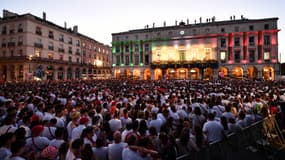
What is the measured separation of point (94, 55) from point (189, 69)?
3863cm

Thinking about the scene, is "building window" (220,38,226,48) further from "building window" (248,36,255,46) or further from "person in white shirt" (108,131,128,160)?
"person in white shirt" (108,131,128,160)

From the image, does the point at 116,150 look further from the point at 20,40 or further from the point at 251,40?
the point at 251,40

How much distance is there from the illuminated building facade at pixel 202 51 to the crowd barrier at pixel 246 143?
4176 cm

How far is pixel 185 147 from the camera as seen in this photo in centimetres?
501

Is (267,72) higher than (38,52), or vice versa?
(38,52)

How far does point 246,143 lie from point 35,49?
167 feet

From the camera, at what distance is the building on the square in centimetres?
4466

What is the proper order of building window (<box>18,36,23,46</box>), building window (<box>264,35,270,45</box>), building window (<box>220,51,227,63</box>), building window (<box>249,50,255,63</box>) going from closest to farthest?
building window (<box>18,36,23,46</box>) < building window (<box>264,35,270,45</box>) < building window (<box>249,50,255,63</box>) < building window (<box>220,51,227,63</box>)

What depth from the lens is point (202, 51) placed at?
169ft

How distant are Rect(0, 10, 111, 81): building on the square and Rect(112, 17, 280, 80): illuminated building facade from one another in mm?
13834

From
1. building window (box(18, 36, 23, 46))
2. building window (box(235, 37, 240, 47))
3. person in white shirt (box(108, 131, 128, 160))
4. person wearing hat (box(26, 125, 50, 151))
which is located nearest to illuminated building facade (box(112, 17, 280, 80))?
building window (box(235, 37, 240, 47))

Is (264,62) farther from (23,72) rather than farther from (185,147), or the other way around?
(23,72)

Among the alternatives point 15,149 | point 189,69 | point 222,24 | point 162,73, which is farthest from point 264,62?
point 15,149

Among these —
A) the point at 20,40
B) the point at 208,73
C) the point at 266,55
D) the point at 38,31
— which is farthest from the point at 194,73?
the point at 20,40
